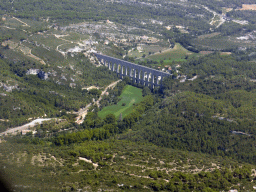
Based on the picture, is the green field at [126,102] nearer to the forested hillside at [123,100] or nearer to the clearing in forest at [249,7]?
the forested hillside at [123,100]

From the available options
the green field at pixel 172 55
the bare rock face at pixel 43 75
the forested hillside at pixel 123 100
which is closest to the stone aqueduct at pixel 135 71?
the forested hillside at pixel 123 100

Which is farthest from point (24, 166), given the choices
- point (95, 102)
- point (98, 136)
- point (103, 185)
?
point (95, 102)

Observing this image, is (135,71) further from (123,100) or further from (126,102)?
(126,102)

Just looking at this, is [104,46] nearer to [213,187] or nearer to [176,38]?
[176,38]

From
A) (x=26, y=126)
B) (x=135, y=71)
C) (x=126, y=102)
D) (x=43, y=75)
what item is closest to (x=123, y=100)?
(x=126, y=102)

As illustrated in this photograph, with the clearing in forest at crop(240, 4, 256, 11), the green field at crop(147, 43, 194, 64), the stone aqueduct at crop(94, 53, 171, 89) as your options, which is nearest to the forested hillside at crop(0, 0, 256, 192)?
the green field at crop(147, 43, 194, 64)

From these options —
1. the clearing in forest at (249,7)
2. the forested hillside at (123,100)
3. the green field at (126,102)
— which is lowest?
the green field at (126,102)
